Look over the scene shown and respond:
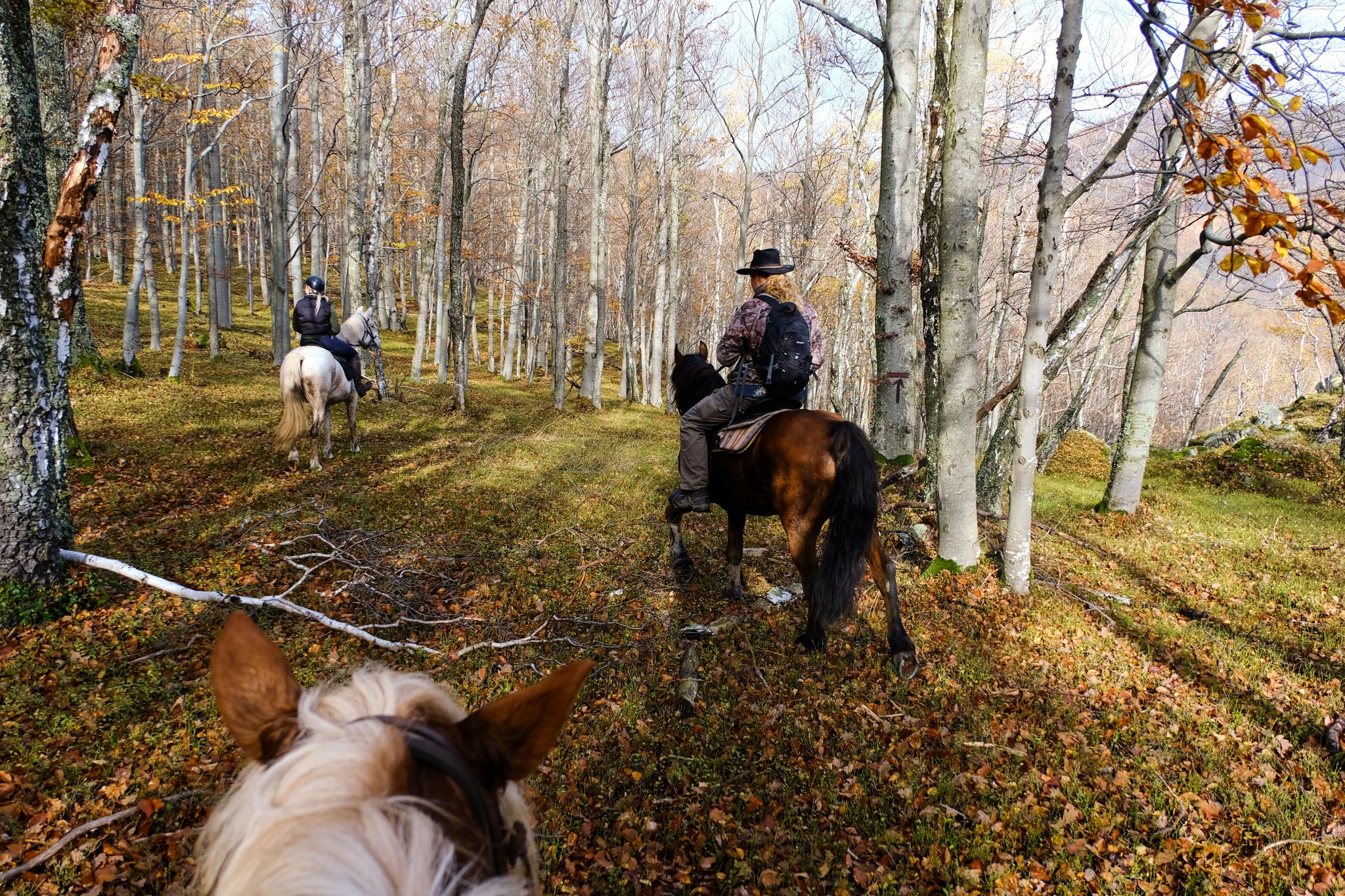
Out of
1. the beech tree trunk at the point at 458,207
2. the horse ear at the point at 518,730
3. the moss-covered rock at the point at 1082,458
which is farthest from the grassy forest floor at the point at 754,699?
the beech tree trunk at the point at 458,207

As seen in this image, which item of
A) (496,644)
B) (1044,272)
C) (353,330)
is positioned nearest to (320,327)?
(353,330)

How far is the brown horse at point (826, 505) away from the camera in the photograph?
483 cm

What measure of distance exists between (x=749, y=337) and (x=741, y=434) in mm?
936

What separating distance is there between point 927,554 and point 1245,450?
481 inches

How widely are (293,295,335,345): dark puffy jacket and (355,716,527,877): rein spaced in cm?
1192

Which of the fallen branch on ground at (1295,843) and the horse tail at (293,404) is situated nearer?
the fallen branch on ground at (1295,843)

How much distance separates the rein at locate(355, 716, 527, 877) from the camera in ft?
3.54

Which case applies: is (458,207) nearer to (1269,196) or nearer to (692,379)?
(692,379)

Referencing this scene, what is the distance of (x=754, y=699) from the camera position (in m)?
4.69

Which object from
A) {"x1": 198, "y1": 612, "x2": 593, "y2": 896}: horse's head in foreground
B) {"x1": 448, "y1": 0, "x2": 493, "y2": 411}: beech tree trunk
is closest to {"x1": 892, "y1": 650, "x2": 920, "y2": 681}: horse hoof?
{"x1": 198, "y1": 612, "x2": 593, "y2": 896}: horse's head in foreground

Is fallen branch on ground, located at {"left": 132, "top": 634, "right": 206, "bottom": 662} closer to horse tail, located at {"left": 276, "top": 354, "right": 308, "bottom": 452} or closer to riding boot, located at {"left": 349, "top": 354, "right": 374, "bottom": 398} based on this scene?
horse tail, located at {"left": 276, "top": 354, "right": 308, "bottom": 452}

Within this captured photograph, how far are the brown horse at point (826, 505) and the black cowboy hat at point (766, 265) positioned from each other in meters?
1.46

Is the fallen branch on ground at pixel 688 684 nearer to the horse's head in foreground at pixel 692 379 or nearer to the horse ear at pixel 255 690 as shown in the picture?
the horse's head in foreground at pixel 692 379

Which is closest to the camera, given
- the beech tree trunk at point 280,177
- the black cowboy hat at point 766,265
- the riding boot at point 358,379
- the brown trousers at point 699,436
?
the black cowboy hat at point 766,265
